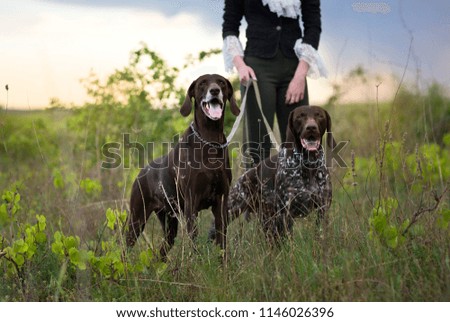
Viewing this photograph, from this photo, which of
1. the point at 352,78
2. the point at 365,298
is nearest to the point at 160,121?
the point at 352,78

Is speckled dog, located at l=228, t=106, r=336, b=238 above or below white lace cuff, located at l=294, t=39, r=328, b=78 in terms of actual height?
below

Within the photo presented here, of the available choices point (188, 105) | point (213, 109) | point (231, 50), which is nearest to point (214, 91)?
point (213, 109)

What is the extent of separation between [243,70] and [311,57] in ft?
1.79

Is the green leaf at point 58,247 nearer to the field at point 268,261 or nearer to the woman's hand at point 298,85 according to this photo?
the field at point 268,261

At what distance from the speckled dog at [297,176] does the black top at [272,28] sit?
547mm

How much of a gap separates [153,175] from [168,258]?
3.71 feet

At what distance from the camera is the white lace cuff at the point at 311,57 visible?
5141 mm

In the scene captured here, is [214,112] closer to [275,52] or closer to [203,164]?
[203,164]

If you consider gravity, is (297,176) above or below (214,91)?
below

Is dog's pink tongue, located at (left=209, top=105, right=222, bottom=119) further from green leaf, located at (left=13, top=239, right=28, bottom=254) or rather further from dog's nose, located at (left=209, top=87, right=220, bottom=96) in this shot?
green leaf, located at (left=13, top=239, right=28, bottom=254)

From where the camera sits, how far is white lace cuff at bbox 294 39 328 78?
202 inches

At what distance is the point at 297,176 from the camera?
5.25 meters

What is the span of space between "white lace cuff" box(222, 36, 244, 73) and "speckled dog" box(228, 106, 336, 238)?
2.32 feet

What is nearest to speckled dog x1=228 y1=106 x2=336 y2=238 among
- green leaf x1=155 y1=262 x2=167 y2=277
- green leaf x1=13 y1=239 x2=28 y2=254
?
green leaf x1=155 y1=262 x2=167 y2=277
